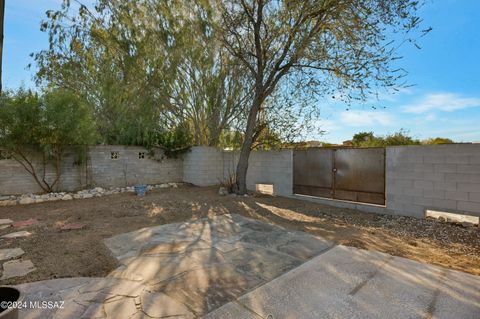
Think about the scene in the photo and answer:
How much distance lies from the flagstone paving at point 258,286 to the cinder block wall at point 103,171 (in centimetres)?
524

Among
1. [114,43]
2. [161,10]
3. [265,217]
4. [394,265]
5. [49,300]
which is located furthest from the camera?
[114,43]

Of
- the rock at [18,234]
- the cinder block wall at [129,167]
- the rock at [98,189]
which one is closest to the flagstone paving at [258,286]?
the rock at [18,234]

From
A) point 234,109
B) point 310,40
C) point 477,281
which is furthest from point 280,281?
point 234,109

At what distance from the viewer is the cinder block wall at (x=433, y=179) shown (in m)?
4.38

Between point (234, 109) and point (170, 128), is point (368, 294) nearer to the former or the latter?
point (234, 109)

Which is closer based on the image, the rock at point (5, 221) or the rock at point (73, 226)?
the rock at point (73, 226)

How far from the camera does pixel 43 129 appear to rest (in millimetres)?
6188

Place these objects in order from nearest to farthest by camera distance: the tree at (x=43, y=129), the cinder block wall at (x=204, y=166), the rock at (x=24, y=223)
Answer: the rock at (x=24, y=223), the tree at (x=43, y=129), the cinder block wall at (x=204, y=166)

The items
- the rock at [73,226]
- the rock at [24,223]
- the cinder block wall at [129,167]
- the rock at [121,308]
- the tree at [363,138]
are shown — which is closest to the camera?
the rock at [121,308]

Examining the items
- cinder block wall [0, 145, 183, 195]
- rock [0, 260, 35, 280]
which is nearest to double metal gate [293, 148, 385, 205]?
cinder block wall [0, 145, 183, 195]

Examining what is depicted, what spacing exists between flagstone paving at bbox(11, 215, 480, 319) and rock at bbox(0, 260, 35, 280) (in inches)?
13.6

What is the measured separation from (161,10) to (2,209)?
7.25 m

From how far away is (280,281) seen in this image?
96.3 inches

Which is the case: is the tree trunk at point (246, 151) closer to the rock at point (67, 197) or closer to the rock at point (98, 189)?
the rock at point (98, 189)
